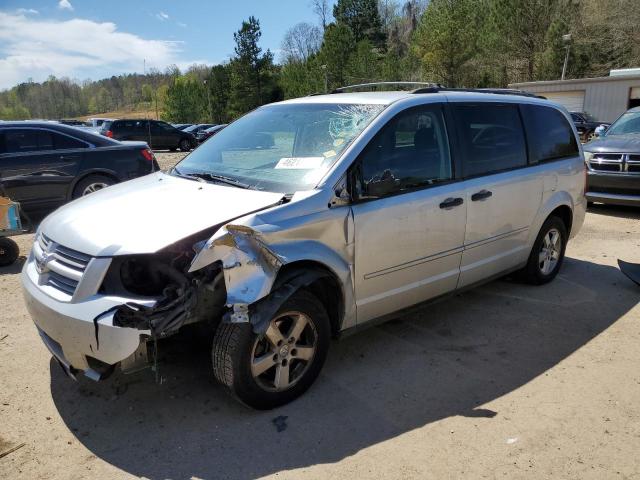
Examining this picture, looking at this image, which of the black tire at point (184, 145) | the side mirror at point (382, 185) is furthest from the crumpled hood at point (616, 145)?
the black tire at point (184, 145)

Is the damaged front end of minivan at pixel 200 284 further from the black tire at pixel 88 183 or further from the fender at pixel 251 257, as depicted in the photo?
the black tire at pixel 88 183

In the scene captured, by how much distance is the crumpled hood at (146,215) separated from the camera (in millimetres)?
2857

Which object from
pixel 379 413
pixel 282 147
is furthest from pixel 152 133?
pixel 379 413

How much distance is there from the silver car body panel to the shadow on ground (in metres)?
0.43

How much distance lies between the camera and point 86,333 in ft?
8.97

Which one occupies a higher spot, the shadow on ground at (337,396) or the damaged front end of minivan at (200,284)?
the damaged front end of minivan at (200,284)

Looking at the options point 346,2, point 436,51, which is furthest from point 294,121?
point 346,2

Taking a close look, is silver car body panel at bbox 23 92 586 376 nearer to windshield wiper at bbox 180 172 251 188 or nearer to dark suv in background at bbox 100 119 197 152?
windshield wiper at bbox 180 172 251 188

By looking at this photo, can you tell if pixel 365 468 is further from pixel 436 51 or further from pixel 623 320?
pixel 436 51

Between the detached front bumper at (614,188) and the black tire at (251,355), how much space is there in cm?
740

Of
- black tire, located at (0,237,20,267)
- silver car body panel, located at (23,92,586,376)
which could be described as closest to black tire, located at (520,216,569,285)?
silver car body panel, located at (23,92,586,376)

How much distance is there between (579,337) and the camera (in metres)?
4.27

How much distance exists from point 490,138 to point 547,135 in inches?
39.8

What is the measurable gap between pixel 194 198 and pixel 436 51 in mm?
42939
